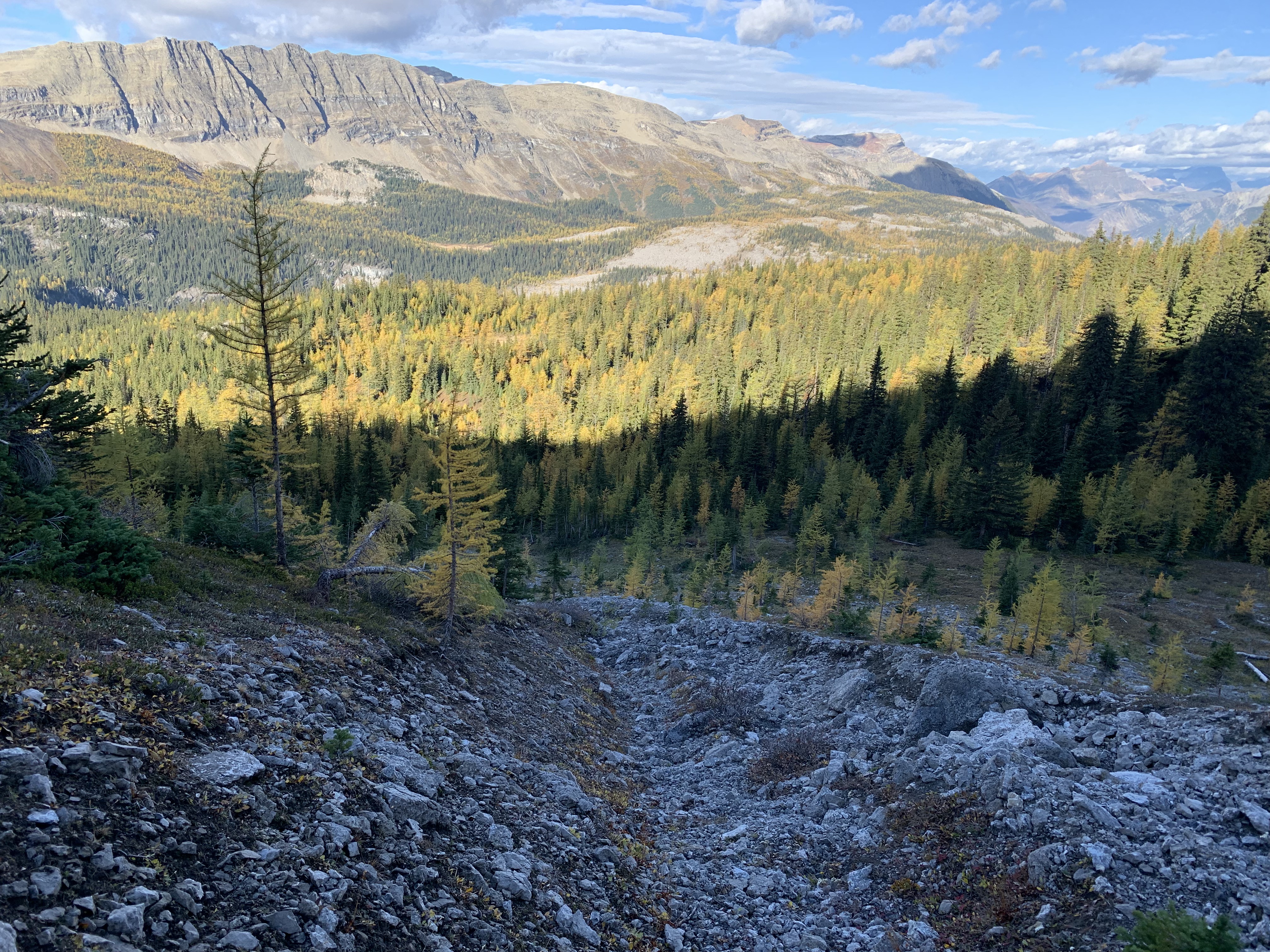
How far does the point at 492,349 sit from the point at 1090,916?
17834 cm

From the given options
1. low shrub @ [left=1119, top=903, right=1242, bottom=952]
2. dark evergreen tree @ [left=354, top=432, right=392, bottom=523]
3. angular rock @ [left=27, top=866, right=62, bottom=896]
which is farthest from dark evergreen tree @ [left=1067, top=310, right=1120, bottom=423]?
angular rock @ [left=27, top=866, right=62, bottom=896]

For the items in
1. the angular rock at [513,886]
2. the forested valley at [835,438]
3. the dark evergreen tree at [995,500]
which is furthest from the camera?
the dark evergreen tree at [995,500]

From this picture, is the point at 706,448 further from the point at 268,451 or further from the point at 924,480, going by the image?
the point at 268,451

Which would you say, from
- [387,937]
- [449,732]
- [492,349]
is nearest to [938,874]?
[387,937]

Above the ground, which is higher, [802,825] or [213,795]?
[213,795]

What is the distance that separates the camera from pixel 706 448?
9781 centimetres

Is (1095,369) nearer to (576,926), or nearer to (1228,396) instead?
(1228,396)

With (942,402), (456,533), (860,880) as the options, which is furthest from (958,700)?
(942,402)

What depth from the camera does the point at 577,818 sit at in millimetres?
13000

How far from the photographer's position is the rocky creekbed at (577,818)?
21.5ft

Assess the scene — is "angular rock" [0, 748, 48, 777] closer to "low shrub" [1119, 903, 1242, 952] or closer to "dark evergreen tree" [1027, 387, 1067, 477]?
"low shrub" [1119, 903, 1242, 952]

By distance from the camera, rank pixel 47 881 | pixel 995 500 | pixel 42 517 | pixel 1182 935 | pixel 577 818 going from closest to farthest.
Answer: pixel 47 881 → pixel 1182 935 → pixel 577 818 → pixel 42 517 → pixel 995 500

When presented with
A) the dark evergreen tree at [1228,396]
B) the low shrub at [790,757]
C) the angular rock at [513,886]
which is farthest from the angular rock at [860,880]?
the dark evergreen tree at [1228,396]

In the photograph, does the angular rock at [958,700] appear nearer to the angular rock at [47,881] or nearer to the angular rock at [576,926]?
the angular rock at [576,926]
